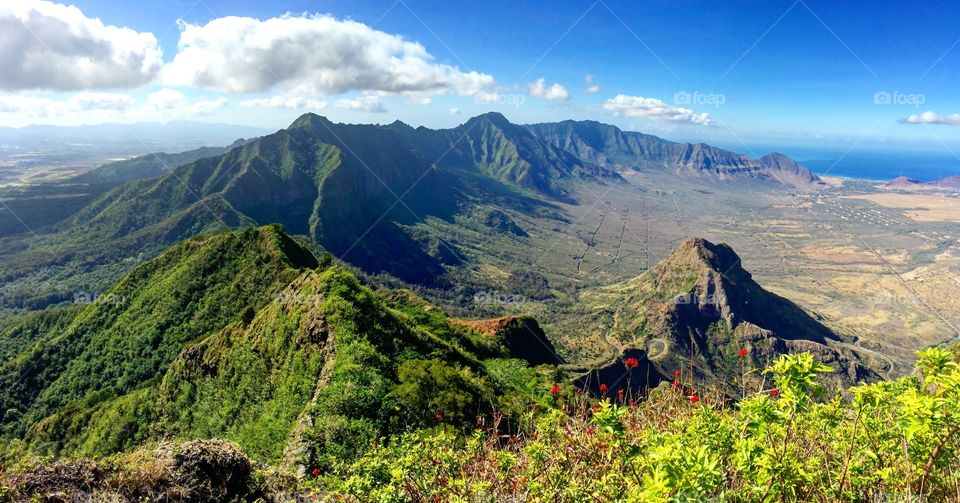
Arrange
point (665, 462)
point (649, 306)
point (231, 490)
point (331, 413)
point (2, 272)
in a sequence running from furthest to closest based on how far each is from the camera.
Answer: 1. point (2, 272)
2. point (649, 306)
3. point (331, 413)
4. point (231, 490)
5. point (665, 462)

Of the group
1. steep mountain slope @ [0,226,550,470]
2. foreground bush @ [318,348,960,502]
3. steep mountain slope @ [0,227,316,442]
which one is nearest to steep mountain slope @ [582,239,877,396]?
steep mountain slope @ [0,226,550,470]

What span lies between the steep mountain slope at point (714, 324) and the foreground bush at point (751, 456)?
106 m

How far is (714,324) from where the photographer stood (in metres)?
132

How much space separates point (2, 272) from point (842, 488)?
273m

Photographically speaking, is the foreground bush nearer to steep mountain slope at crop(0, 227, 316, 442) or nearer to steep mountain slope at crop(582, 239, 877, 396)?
steep mountain slope at crop(0, 227, 316, 442)

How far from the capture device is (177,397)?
124 feet

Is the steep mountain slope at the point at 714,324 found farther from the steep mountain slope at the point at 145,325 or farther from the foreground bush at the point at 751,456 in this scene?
the foreground bush at the point at 751,456

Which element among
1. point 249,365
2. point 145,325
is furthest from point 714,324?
point 145,325

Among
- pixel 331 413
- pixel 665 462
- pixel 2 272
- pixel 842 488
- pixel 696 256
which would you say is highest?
pixel 665 462

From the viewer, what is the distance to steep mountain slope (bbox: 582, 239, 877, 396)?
11794cm

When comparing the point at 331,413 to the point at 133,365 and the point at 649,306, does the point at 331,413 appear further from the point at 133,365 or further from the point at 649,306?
the point at 649,306

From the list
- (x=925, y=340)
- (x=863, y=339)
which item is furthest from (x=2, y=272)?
(x=925, y=340)

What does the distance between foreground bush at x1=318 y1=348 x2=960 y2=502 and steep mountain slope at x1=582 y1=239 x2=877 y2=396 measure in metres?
106

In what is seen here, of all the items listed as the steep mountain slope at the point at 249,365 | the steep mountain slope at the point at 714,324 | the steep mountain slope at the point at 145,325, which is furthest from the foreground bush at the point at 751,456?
the steep mountain slope at the point at 714,324
